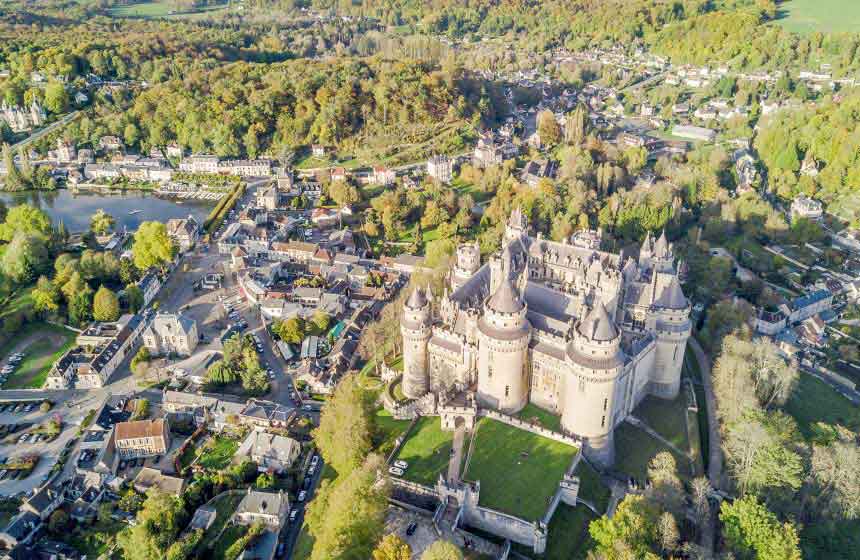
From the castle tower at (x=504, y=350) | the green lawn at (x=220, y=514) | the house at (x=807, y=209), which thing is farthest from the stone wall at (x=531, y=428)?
the house at (x=807, y=209)

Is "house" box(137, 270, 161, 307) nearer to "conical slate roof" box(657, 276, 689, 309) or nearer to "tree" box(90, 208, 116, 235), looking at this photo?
"tree" box(90, 208, 116, 235)

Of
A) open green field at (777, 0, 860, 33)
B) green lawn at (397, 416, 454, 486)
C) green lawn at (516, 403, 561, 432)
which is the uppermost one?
open green field at (777, 0, 860, 33)

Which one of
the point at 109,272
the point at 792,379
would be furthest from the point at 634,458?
the point at 109,272

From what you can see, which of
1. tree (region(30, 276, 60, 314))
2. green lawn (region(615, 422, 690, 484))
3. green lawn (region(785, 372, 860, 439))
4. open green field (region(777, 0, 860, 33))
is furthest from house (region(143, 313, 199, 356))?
open green field (region(777, 0, 860, 33))

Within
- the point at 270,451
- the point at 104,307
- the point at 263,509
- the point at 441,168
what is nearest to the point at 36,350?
the point at 104,307

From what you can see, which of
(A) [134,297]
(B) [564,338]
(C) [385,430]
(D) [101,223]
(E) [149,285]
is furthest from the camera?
(D) [101,223]

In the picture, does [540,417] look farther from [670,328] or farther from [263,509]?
[263,509]
